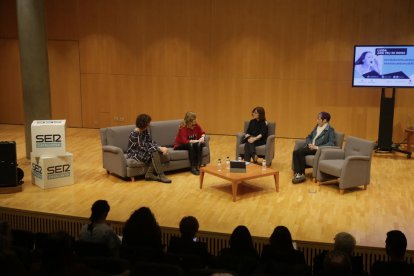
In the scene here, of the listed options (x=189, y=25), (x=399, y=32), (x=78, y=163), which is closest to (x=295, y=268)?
(x=78, y=163)

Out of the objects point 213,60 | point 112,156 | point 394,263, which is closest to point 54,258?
point 394,263

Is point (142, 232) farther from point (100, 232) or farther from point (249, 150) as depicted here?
point (249, 150)

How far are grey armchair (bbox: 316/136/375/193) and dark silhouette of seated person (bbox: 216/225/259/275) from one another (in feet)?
12.3

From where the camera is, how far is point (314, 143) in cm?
888

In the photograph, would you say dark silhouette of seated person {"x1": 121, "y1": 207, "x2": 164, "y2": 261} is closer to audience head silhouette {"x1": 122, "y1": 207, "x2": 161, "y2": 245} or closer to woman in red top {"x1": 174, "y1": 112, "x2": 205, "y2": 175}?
audience head silhouette {"x1": 122, "y1": 207, "x2": 161, "y2": 245}

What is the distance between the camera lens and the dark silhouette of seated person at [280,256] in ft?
13.7

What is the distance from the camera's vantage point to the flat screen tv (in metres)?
10.3

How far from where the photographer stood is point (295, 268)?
4.14 m

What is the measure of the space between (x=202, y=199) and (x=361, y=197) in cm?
231

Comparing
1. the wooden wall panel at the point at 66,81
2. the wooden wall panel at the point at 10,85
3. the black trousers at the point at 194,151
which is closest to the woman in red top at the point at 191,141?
the black trousers at the point at 194,151

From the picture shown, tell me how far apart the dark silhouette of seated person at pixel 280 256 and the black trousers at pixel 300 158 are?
4.19 m

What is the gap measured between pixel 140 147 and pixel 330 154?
300 cm

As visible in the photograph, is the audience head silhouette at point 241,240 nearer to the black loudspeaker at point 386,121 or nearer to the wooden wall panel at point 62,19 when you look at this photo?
the black loudspeaker at point 386,121

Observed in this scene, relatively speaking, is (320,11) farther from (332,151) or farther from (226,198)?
(226,198)
